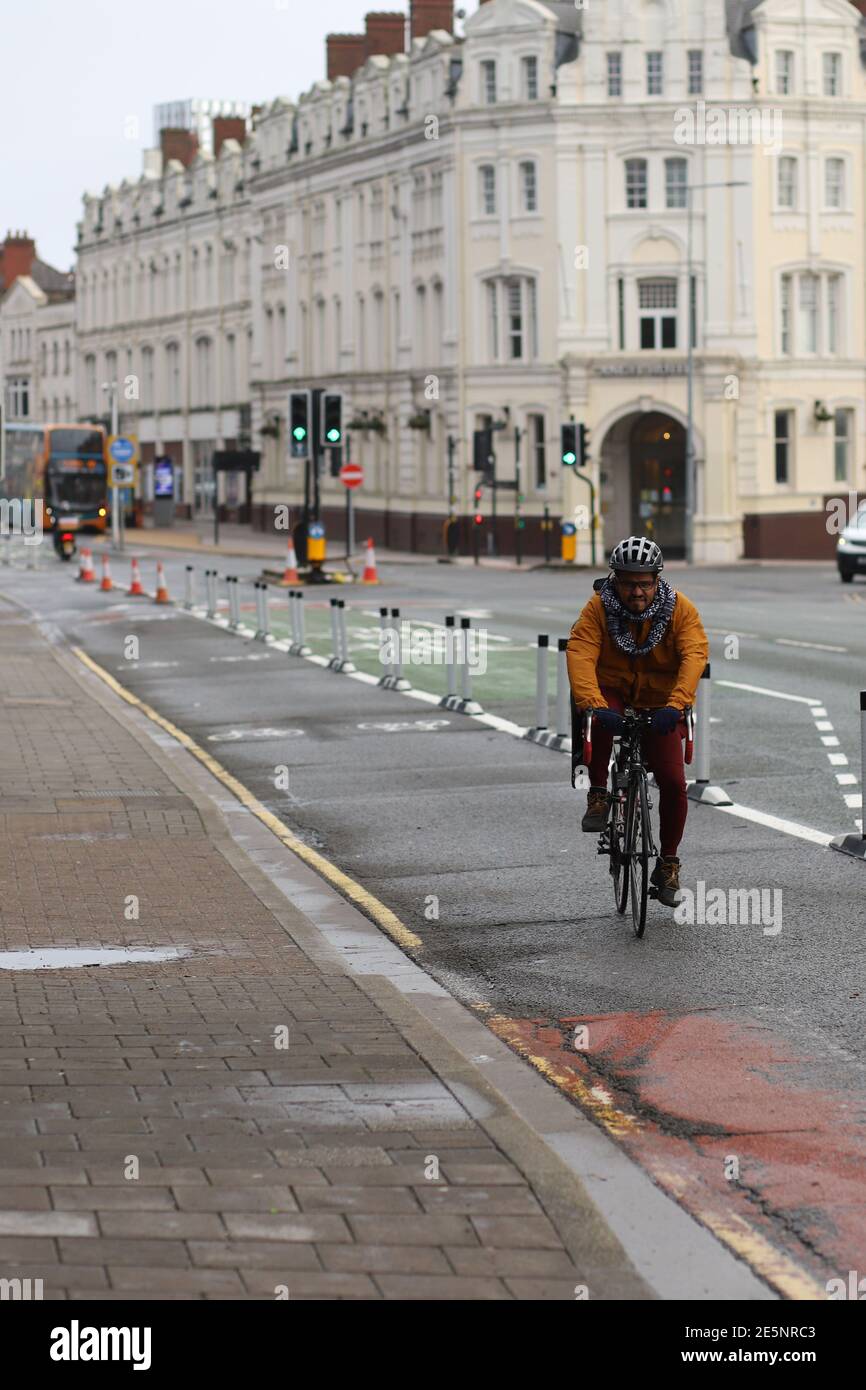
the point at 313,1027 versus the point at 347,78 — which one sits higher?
the point at 347,78

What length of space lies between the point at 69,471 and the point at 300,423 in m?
39.8

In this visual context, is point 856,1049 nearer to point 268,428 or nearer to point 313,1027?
point 313,1027

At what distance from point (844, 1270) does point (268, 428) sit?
77.0 metres

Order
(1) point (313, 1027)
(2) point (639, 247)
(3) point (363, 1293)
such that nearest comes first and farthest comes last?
(3) point (363, 1293), (1) point (313, 1027), (2) point (639, 247)

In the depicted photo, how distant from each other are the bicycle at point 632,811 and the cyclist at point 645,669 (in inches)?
2.2

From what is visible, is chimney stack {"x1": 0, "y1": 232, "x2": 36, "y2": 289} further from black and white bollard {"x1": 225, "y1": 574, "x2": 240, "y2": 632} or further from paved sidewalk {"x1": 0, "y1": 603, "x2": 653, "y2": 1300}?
paved sidewalk {"x1": 0, "y1": 603, "x2": 653, "y2": 1300}

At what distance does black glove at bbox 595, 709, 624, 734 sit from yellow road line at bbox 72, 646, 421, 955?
4.37 ft

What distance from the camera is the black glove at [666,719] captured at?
10312 millimetres

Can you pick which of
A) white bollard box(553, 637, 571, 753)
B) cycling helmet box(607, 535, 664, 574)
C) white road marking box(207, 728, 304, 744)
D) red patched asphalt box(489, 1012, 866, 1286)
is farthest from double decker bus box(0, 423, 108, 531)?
red patched asphalt box(489, 1012, 866, 1286)

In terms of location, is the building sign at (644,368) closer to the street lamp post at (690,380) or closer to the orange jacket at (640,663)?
the street lamp post at (690,380)

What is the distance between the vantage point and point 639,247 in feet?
203

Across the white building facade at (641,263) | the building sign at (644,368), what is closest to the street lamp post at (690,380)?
the white building facade at (641,263)

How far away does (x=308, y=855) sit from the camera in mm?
13125

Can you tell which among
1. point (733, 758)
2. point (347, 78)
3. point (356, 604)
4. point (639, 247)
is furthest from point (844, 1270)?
Answer: point (347, 78)
